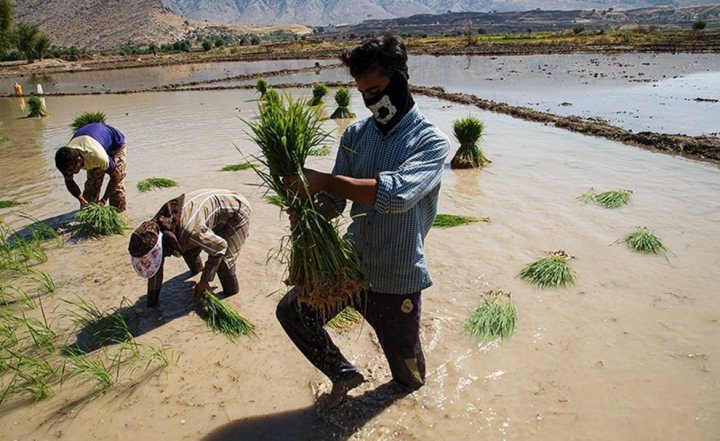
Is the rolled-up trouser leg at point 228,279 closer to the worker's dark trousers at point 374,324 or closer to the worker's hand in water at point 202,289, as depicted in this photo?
the worker's hand in water at point 202,289

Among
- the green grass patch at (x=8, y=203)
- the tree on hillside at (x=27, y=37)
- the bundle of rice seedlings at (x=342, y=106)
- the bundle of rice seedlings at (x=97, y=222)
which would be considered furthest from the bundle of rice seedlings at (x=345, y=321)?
the tree on hillside at (x=27, y=37)

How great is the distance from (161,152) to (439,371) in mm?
8107

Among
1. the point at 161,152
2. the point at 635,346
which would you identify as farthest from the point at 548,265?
the point at 161,152

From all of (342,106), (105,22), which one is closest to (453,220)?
(342,106)

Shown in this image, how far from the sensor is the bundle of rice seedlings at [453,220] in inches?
196

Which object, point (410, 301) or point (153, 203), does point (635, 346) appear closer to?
point (410, 301)

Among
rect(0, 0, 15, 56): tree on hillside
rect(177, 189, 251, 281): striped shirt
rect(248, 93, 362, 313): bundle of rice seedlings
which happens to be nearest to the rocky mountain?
rect(0, 0, 15, 56): tree on hillside

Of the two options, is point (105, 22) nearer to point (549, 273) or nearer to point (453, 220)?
point (453, 220)

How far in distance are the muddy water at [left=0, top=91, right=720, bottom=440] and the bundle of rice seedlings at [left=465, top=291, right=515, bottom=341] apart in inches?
3.4

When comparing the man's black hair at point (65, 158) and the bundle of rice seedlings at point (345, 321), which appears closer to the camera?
the bundle of rice seedlings at point (345, 321)

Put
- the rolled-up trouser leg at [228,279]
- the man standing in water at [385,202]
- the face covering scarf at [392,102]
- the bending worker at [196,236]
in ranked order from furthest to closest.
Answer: the rolled-up trouser leg at [228,279] → the bending worker at [196,236] → the face covering scarf at [392,102] → the man standing in water at [385,202]

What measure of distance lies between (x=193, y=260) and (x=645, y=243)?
159 inches

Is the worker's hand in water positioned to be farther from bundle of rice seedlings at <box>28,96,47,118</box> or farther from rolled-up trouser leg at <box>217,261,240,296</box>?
bundle of rice seedlings at <box>28,96,47,118</box>

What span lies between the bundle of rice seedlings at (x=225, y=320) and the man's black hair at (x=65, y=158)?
2.30m
